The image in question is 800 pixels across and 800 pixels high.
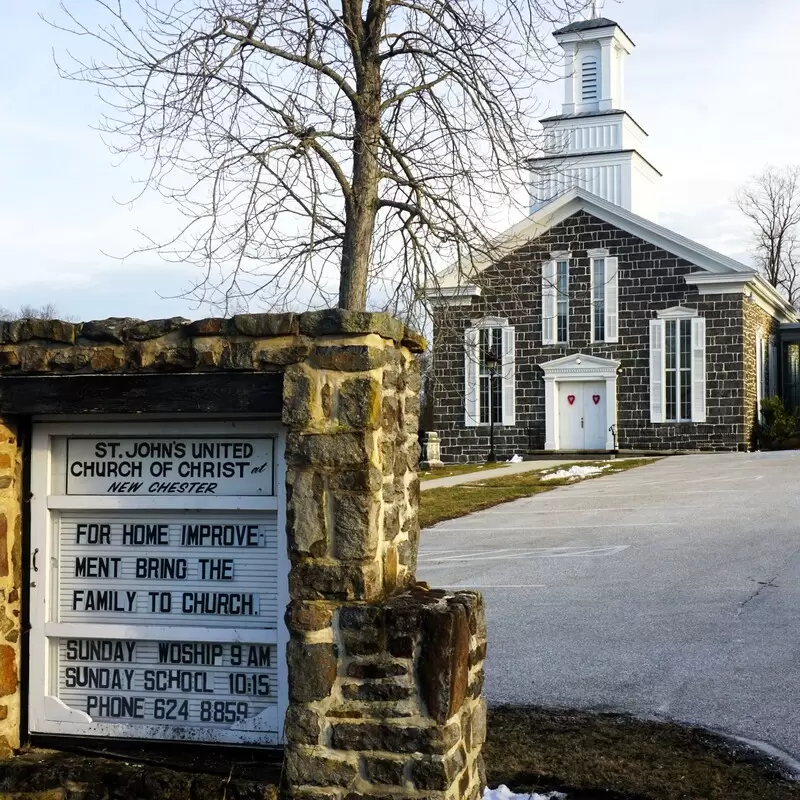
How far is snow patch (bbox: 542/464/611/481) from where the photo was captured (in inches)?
939

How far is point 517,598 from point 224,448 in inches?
233

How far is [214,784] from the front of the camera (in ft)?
15.8

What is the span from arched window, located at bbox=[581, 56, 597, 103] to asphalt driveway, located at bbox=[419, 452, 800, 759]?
22.2 m

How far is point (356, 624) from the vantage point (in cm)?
474

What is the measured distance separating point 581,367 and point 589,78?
11.7 meters

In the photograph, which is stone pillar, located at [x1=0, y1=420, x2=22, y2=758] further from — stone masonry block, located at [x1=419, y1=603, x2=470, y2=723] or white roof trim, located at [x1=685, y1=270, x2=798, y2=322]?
white roof trim, located at [x1=685, y1=270, x2=798, y2=322]

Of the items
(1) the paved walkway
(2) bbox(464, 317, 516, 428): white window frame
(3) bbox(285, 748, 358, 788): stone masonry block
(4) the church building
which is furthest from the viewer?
(2) bbox(464, 317, 516, 428): white window frame

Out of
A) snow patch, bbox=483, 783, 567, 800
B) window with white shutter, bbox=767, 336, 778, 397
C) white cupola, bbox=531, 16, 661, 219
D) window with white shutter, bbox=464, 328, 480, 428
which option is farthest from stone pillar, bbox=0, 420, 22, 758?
white cupola, bbox=531, 16, 661, 219

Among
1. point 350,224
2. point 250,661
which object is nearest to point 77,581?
point 250,661

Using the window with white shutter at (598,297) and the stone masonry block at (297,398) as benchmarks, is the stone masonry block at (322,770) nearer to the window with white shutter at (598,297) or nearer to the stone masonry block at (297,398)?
the stone masonry block at (297,398)

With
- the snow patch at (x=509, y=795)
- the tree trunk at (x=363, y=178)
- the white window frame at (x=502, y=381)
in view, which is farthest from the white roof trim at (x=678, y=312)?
the snow patch at (x=509, y=795)

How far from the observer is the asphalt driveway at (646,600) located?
7293 mm

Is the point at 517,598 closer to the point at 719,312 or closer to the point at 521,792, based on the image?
the point at 521,792

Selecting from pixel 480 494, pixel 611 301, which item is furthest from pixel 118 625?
pixel 611 301
